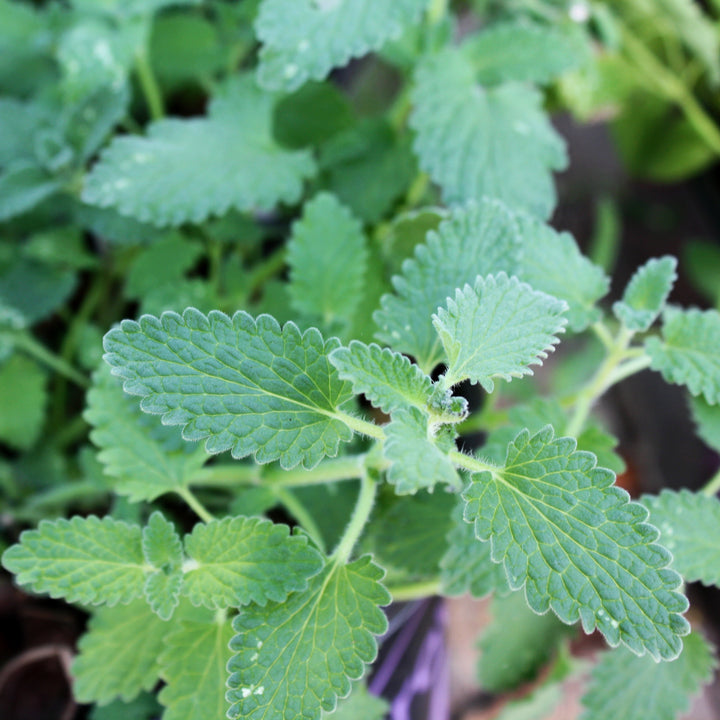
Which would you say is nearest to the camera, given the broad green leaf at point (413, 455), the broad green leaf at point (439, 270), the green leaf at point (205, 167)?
the broad green leaf at point (413, 455)

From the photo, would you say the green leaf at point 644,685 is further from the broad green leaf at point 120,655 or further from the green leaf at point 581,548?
the broad green leaf at point 120,655

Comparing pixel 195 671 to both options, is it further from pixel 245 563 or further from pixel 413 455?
pixel 413 455

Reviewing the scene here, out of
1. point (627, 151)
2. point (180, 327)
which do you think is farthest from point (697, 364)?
point (627, 151)

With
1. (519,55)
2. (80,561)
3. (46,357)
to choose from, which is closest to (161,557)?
(80,561)

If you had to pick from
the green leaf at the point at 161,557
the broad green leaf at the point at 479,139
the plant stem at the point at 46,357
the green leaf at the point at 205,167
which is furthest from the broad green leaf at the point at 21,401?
the broad green leaf at the point at 479,139

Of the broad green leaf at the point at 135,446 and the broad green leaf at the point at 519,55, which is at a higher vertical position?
the broad green leaf at the point at 519,55

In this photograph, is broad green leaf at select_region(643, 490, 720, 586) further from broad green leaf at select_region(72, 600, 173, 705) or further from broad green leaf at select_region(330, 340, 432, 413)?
broad green leaf at select_region(72, 600, 173, 705)

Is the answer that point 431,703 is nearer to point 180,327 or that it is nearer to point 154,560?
point 154,560
